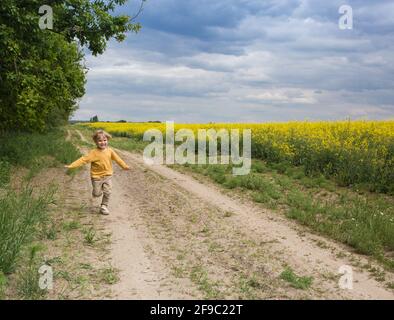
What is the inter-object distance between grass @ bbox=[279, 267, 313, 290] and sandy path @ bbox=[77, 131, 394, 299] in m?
0.12

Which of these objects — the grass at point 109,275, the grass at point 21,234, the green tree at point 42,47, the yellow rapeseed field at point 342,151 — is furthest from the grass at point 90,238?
the yellow rapeseed field at point 342,151

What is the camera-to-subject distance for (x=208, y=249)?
713 cm

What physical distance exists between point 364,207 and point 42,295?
7.54m

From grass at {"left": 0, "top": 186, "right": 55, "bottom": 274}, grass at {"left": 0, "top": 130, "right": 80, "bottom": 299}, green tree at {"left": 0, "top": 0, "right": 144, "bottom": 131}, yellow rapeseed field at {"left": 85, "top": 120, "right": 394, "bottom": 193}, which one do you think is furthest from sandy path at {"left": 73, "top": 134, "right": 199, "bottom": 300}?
yellow rapeseed field at {"left": 85, "top": 120, "right": 394, "bottom": 193}

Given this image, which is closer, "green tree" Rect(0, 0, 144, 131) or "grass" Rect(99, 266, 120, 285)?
"grass" Rect(99, 266, 120, 285)

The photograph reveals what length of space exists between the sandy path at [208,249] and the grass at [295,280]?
116 millimetres

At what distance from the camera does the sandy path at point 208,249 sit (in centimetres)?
559

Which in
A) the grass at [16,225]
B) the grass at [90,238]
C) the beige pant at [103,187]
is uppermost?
the beige pant at [103,187]

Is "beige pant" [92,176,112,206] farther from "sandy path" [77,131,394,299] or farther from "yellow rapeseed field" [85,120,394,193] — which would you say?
"yellow rapeseed field" [85,120,394,193]

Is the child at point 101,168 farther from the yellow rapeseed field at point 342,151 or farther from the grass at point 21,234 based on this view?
the yellow rapeseed field at point 342,151

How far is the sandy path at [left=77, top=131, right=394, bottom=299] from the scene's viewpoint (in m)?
5.59

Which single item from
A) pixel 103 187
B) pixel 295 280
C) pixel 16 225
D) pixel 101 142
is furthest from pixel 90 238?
pixel 295 280
